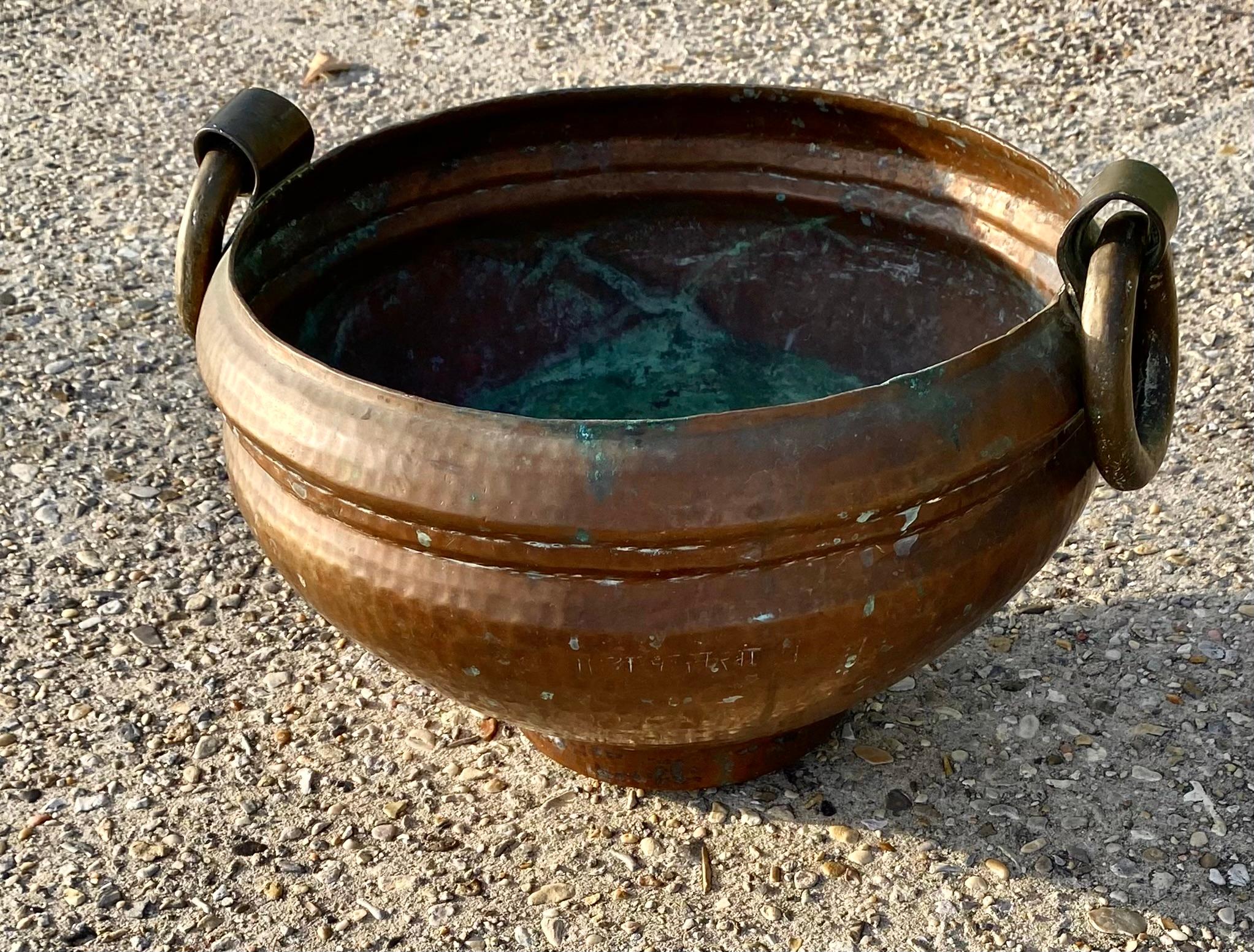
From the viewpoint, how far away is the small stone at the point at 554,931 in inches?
86.4

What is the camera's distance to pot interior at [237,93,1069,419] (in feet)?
8.27

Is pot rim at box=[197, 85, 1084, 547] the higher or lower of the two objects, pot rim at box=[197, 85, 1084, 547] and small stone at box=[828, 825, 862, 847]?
the higher

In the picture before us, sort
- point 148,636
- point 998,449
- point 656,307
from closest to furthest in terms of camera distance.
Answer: point 998,449 → point 148,636 → point 656,307

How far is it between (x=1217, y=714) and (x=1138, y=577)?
41 centimetres

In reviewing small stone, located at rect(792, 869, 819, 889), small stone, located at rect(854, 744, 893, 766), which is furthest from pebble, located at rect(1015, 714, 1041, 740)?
small stone, located at rect(792, 869, 819, 889)

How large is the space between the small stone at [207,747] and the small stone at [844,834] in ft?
3.64

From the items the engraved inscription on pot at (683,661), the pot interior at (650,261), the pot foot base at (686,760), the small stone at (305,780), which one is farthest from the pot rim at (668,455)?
the small stone at (305,780)

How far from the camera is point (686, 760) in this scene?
2367mm

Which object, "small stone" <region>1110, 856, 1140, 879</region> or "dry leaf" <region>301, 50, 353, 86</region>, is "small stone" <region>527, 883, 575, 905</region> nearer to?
"small stone" <region>1110, 856, 1140, 879</region>

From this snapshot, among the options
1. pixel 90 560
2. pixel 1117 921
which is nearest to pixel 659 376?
pixel 90 560

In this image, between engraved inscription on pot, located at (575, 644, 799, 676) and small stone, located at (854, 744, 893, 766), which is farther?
small stone, located at (854, 744, 893, 766)

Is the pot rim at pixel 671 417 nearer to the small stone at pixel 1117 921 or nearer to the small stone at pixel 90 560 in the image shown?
the small stone at pixel 1117 921

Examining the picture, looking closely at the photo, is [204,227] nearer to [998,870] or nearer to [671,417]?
[671,417]

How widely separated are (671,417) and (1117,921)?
108cm
